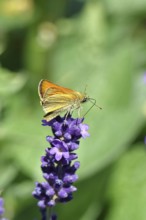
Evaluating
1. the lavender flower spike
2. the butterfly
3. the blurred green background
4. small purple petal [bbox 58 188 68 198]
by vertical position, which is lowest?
small purple petal [bbox 58 188 68 198]

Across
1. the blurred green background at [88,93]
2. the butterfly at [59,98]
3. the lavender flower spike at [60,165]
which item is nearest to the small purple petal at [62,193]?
the lavender flower spike at [60,165]

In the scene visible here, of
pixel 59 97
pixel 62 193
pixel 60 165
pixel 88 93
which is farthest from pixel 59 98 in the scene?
pixel 88 93

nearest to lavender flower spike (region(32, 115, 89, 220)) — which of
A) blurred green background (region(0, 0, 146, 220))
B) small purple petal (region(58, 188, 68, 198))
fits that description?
small purple petal (region(58, 188, 68, 198))

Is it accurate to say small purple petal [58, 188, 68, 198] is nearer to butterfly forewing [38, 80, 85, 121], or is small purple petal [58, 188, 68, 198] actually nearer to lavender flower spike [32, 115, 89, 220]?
lavender flower spike [32, 115, 89, 220]

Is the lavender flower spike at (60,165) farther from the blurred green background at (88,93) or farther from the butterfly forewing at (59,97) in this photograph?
the blurred green background at (88,93)

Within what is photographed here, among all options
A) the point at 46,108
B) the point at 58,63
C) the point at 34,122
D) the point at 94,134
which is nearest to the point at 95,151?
the point at 94,134

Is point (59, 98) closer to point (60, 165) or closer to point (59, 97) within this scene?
point (59, 97)

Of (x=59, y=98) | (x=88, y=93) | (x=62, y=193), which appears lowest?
(x=62, y=193)

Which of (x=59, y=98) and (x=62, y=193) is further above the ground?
(x=59, y=98)
